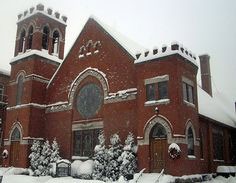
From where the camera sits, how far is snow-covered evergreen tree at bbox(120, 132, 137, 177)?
68.9 feet

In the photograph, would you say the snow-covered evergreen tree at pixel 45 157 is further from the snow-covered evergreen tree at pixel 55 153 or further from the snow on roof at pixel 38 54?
the snow on roof at pixel 38 54

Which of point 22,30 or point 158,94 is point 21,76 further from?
point 158,94

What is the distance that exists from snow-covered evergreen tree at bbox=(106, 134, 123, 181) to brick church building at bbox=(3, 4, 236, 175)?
3.79ft

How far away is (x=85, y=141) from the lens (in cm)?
2620

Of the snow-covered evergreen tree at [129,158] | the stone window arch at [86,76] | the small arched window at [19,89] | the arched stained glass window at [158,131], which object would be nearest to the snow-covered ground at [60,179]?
the snow-covered evergreen tree at [129,158]

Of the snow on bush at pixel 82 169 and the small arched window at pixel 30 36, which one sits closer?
the snow on bush at pixel 82 169

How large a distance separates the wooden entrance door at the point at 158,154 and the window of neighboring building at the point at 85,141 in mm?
5808

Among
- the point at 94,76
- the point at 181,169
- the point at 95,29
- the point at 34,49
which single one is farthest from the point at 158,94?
the point at 34,49

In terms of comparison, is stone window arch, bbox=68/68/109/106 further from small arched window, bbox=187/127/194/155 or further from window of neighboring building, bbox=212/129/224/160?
window of neighboring building, bbox=212/129/224/160

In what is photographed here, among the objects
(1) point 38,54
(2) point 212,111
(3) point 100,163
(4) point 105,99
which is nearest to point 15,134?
(1) point 38,54

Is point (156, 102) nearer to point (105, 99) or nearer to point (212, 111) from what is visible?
point (105, 99)

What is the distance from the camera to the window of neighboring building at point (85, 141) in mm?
25520

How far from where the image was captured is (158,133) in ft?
69.3

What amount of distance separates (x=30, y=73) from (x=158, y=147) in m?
14.2
